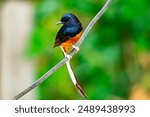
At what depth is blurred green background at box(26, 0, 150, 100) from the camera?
125 centimetres

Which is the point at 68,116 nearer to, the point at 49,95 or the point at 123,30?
the point at 49,95

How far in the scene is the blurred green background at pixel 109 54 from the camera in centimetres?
125

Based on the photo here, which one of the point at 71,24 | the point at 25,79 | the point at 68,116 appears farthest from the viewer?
the point at 25,79

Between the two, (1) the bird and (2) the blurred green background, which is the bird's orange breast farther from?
(2) the blurred green background

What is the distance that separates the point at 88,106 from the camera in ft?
2.76

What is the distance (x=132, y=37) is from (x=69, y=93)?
17cm

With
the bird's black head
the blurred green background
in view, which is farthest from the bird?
the blurred green background

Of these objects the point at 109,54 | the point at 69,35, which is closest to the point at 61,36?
the point at 69,35

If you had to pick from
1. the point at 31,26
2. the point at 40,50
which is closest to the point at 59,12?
the point at 40,50

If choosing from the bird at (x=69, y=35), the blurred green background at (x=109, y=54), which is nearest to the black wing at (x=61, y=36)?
the bird at (x=69, y=35)

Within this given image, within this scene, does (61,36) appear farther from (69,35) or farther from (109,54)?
(109,54)

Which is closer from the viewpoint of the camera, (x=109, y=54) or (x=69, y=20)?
(x=69, y=20)

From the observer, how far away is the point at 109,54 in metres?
1.38

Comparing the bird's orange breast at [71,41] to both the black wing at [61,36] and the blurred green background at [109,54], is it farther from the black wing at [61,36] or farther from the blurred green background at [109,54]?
the blurred green background at [109,54]
